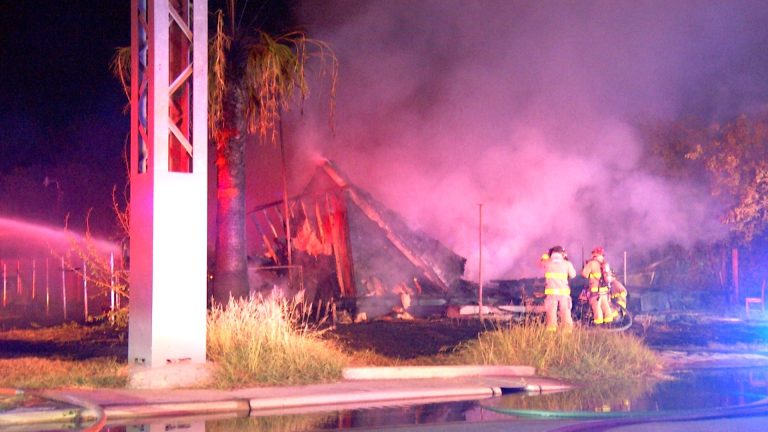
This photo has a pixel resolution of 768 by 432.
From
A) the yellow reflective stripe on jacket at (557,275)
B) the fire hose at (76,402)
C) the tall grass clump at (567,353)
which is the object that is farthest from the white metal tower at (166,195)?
the yellow reflective stripe on jacket at (557,275)

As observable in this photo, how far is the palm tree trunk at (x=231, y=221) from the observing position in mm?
14273

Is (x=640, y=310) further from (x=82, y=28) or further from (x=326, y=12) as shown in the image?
(x=82, y=28)

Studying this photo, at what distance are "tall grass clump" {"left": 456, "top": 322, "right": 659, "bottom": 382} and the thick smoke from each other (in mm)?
11429

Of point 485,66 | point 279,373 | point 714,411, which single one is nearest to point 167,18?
point 279,373

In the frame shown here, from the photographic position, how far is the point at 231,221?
14.4 metres

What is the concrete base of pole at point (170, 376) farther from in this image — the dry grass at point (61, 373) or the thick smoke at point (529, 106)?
the thick smoke at point (529, 106)

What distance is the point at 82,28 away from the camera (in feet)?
80.5

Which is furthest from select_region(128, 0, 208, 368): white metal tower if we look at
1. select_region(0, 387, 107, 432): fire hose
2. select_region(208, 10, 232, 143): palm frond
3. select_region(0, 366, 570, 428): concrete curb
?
select_region(208, 10, 232, 143): palm frond

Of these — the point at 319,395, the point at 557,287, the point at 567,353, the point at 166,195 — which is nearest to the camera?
the point at 319,395

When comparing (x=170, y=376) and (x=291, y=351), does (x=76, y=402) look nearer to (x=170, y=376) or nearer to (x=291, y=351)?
(x=170, y=376)

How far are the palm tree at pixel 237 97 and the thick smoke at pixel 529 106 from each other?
957 cm

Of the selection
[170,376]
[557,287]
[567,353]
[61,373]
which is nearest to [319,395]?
[170,376]

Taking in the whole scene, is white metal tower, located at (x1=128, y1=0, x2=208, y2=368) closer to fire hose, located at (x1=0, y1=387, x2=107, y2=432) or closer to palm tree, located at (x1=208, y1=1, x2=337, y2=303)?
fire hose, located at (x1=0, y1=387, x2=107, y2=432)

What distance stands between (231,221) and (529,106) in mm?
13356
